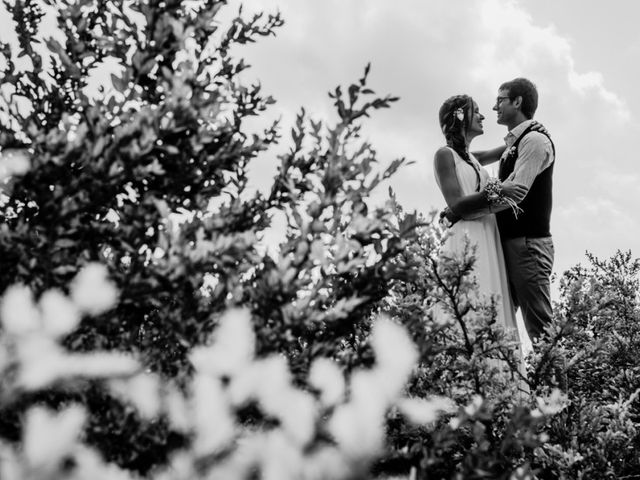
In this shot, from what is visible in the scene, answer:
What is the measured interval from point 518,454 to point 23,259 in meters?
2.58

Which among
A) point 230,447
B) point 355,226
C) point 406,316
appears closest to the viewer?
point 230,447

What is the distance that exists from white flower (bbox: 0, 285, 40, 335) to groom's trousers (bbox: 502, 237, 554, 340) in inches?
159

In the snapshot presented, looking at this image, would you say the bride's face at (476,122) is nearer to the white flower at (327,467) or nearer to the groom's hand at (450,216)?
the groom's hand at (450,216)

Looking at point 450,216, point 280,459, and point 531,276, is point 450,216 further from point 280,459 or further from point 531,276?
point 280,459

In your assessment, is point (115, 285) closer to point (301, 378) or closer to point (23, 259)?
point (23, 259)

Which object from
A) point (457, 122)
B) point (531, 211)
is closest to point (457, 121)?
point (457, 122)

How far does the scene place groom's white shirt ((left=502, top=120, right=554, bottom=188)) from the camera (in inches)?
192

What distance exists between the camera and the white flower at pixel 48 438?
4.23 ft

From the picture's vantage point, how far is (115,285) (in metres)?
1.73

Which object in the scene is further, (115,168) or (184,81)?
(184,81)

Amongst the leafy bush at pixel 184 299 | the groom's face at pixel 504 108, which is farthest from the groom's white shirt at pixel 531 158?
the leafy bush at pixel 184 299

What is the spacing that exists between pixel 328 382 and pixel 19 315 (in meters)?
0.81

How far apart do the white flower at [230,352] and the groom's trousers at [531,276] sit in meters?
3.68

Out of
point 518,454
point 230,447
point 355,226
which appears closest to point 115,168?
point 355,226
